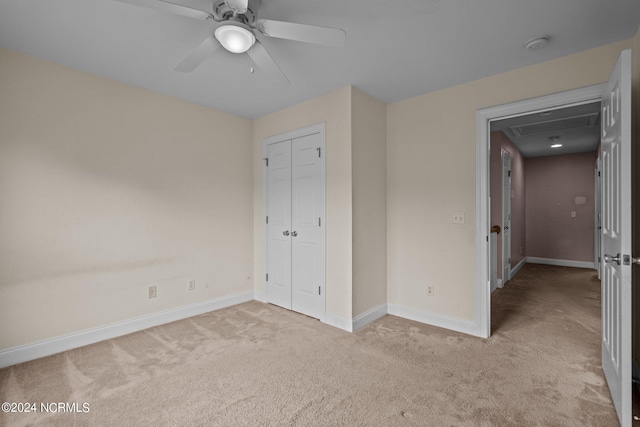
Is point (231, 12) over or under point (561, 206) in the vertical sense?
over

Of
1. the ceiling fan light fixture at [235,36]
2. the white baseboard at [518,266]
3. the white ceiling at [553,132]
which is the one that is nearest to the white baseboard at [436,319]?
the white ceiling at [553,132]

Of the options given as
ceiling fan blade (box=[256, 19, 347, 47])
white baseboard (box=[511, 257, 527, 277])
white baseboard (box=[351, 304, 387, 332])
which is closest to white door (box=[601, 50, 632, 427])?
ceiling fan blade (box=[256, 19, 347, 47])

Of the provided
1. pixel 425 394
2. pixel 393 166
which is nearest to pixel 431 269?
pixel 393 166

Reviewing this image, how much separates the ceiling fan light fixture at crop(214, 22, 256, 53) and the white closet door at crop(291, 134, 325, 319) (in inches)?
61.3

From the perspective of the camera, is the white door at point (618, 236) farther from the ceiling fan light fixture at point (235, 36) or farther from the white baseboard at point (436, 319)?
the ceiling fan light fixture at point (235, 36)

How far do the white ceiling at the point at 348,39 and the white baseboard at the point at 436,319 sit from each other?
2287 millimetres

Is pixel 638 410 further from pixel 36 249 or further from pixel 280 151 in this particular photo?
pixel 36 249

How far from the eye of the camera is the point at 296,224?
11.8 feet

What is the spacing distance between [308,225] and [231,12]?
2.18m

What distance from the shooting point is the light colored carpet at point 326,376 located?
1.80 m

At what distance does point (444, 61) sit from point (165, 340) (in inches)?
135

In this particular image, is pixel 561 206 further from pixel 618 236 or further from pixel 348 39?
pixel 348 39

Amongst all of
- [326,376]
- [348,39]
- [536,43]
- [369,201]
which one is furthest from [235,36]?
[326,376]

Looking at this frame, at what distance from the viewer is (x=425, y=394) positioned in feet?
6.54
